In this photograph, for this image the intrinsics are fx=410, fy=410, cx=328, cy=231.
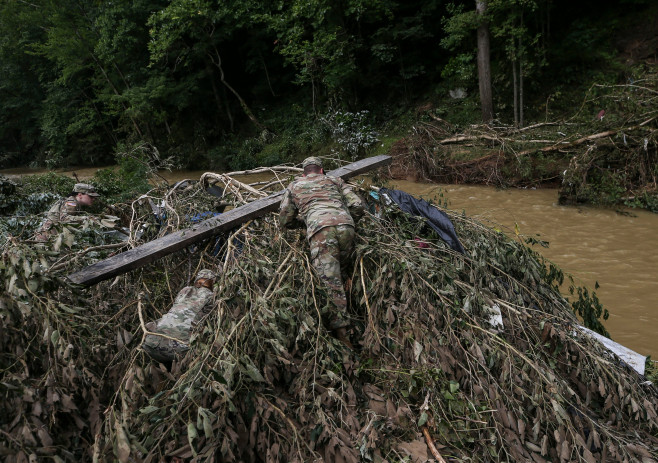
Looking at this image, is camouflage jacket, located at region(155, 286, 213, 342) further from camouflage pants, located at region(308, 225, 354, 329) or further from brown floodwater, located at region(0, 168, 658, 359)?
brown floodwater, located at region(0, 168, 658, 359)

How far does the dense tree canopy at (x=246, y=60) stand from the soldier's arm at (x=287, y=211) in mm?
9354

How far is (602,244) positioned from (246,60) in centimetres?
1946

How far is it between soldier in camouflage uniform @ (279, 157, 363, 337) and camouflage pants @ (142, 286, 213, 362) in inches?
37.4

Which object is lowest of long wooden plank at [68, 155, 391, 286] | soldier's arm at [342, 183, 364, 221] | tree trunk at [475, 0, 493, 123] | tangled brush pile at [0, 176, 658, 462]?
tangled brush pile at [0, 176, 658, 462]

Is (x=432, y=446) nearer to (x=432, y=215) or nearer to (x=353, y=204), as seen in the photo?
(x=353, y=204)

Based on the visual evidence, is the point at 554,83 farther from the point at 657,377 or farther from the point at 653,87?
the point at 657,377

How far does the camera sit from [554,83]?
1216 cm

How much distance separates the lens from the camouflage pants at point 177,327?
114 inches

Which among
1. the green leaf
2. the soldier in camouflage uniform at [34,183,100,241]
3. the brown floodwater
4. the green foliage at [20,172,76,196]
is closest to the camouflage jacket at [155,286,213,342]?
the green leaf

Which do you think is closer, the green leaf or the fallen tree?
the green leaf

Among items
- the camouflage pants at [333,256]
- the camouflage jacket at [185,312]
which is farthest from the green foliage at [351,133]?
the camouflage jacket at [185,312]

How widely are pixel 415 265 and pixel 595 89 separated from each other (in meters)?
10.5

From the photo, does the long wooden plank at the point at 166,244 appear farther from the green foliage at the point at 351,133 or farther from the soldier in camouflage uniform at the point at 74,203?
the green foliage at the point at 351,133

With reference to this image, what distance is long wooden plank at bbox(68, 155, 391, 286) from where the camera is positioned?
3273 mm
